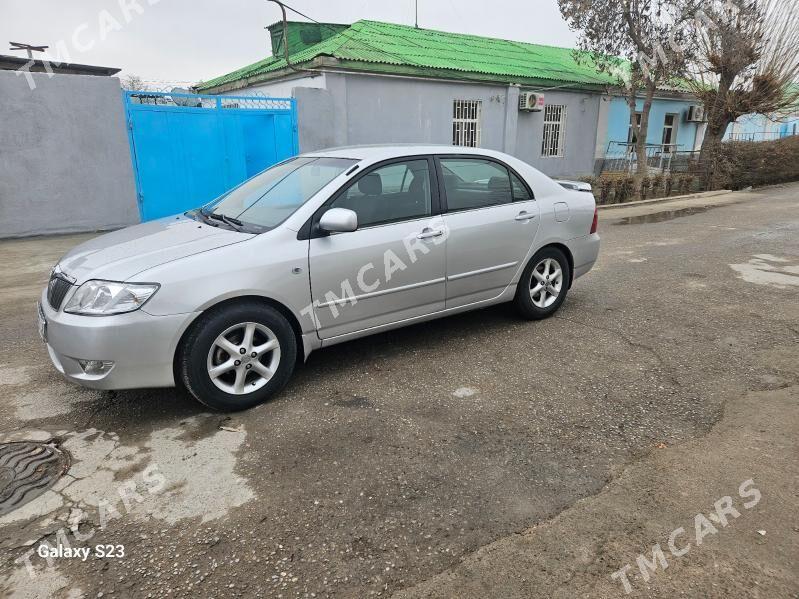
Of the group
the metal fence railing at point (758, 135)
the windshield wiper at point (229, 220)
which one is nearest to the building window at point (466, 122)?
the windshield wiper at point (229, 220)

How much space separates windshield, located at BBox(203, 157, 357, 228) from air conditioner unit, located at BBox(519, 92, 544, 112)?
1317 centimetres

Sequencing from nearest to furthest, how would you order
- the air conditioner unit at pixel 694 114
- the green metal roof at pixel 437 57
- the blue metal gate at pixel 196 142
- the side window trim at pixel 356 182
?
1. the side window trim at pixel 356 182
2. the blue metal gate at pixel 196 142
3. the green metal roof at pixel 437 57
4. the air conditioner unit at pixel 694 114

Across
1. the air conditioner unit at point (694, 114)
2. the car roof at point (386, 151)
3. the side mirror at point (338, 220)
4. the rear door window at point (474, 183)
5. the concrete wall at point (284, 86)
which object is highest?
the concrete wall at point (284, 86)

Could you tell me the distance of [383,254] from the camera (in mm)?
3938

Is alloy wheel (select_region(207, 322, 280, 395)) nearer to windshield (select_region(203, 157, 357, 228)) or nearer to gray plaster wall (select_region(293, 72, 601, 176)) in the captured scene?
windshield (select_region(203, 157, 357, 228))

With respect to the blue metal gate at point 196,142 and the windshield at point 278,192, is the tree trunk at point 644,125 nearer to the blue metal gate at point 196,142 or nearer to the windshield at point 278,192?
the blue metal gate at point 196,142

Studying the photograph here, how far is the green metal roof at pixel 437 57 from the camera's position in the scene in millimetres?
13609

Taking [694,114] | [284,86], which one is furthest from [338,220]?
[694,114]

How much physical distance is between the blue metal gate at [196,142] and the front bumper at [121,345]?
7569 mm

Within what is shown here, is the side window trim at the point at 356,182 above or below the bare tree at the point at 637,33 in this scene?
below

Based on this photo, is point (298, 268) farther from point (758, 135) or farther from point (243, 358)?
point (758, 135)

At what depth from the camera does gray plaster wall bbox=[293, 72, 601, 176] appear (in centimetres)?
1226

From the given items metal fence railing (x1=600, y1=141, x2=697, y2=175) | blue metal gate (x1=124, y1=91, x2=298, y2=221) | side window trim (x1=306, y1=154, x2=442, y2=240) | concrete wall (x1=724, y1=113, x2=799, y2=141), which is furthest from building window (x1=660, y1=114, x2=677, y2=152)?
side window trim (x1=306, y1=154, x2=442, y2=240)

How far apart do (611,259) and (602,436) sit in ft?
17.0
